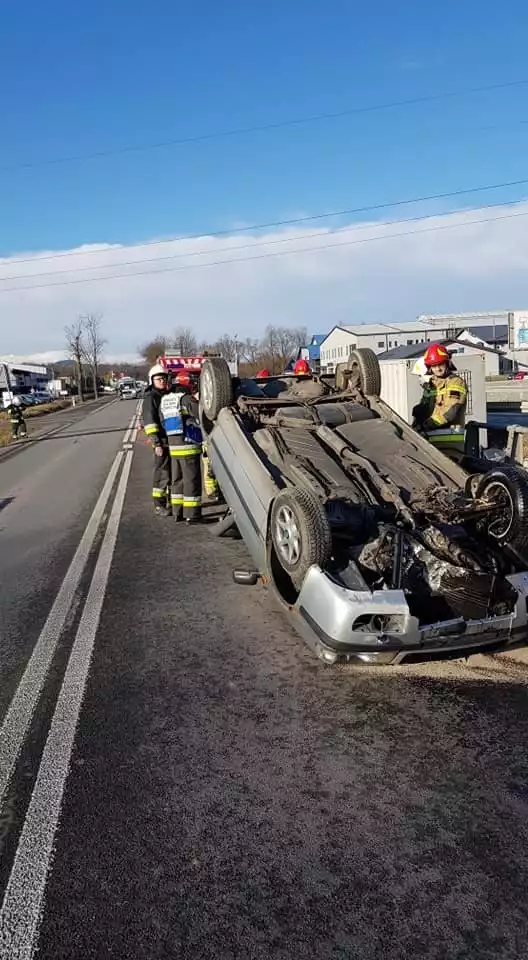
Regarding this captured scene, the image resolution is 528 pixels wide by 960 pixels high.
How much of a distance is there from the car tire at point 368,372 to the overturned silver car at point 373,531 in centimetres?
54

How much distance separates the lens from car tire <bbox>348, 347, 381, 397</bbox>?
6.59 metres

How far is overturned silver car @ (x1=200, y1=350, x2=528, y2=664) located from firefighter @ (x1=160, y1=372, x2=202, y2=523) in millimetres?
1508

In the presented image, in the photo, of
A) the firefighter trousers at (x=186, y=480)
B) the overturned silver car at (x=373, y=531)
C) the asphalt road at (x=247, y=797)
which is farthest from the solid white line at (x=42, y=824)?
the firefighter trousers at (x=186, y=480)

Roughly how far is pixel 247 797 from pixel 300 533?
1476mm

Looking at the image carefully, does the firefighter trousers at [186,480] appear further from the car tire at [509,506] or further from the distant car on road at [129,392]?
the distant car on road at [129,392]

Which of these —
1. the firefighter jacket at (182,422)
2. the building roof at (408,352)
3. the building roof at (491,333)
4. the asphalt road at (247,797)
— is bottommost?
the asphalt road at (247,797)

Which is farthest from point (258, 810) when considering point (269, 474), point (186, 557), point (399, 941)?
point (186, 557)

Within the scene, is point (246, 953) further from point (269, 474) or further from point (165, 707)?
point (269, 474)

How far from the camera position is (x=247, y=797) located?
107 inches

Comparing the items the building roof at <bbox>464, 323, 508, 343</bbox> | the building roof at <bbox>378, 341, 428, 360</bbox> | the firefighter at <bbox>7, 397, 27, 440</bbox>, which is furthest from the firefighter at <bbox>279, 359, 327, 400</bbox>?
the building roof at <bbox>464, 323, 508, 343</bbox>

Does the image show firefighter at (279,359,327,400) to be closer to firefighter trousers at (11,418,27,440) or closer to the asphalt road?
the asphalt road

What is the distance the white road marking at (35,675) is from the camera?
122 inches

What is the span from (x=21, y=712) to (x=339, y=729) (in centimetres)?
163

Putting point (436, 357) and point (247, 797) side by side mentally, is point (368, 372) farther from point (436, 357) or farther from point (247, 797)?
point (247, 797)
